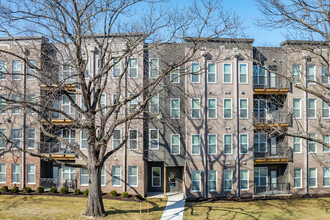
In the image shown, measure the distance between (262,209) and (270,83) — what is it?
950 cm

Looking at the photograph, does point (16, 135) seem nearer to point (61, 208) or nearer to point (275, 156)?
point (61, 208)

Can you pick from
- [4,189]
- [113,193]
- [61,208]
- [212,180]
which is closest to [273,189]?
[212,180]

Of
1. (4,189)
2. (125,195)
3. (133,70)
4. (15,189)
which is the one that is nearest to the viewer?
(125,195)

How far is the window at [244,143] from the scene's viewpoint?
2308cm

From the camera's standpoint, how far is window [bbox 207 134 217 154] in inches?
900

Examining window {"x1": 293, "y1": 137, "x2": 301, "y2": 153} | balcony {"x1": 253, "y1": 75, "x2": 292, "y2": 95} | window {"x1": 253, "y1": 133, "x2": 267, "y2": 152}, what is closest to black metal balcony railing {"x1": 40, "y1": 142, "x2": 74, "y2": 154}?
window {"x1": 253, "y1": 133, "x2": 267, "y2": 152}

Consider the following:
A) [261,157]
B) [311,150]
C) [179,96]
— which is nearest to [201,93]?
[179,96]

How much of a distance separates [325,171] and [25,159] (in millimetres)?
22973

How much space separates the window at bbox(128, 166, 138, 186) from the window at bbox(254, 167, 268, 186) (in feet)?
30.5

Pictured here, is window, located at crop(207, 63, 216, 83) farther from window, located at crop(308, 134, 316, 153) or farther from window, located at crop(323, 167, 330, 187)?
window, located at crop(323, 167, 330, 187)

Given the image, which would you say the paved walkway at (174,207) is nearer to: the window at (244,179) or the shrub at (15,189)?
the window at (244,179)

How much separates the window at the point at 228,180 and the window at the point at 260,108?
4.90 m

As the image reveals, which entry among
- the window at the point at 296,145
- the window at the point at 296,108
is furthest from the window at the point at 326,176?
the window at the point at 296,108

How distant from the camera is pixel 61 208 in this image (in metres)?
18.4
